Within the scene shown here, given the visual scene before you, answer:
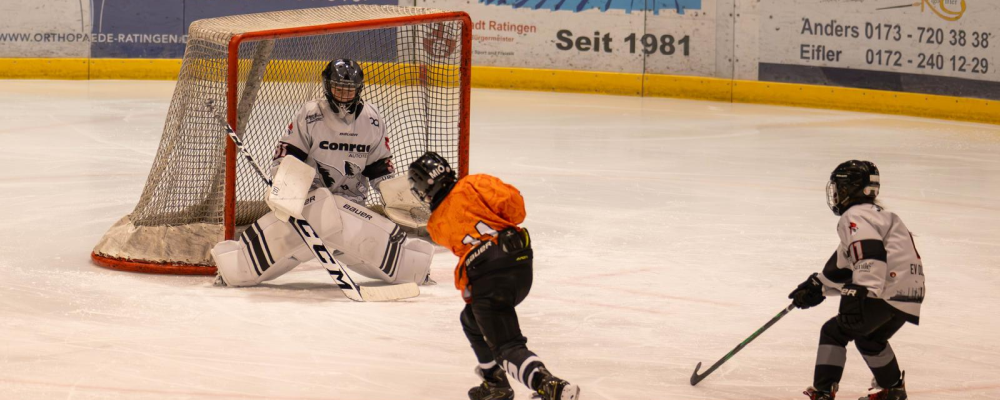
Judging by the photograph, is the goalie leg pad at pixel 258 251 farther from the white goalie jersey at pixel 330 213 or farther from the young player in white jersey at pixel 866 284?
the young player in white jersey at pixel 866 284

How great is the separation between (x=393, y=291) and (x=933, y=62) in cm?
728

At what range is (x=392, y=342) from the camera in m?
4.42

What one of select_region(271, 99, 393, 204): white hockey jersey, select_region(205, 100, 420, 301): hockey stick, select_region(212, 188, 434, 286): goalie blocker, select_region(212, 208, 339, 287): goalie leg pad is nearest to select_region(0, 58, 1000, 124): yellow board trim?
select_region(271, 99, 393, 204): white hockey jersey

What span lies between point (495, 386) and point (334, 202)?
168cm

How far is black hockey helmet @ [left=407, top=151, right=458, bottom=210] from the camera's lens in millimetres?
3506

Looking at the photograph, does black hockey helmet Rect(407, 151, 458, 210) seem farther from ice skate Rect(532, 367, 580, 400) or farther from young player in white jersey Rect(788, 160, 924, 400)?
young player in white jersey Rect(788, 160, 924, 400)

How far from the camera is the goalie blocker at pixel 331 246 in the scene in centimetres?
505

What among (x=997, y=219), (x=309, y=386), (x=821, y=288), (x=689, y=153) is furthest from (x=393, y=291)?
(x=689, y=153)

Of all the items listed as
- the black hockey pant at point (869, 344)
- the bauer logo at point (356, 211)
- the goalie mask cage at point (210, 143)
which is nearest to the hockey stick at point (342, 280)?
the bauer logo at point (356, 211)

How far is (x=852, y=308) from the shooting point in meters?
3.46

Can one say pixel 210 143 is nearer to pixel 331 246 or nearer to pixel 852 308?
pixel 331 246

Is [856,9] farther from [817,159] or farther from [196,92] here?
[196,92]

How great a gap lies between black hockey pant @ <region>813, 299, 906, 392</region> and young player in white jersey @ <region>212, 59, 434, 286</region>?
2071 mm

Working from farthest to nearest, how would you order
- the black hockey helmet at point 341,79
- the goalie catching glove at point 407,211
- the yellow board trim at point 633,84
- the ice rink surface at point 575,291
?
the yellow board trim at point 633,84
the goalie catching glove at point 407,211
the black hockey helmet at point 341,79
the ice rink surface at point 575,291
